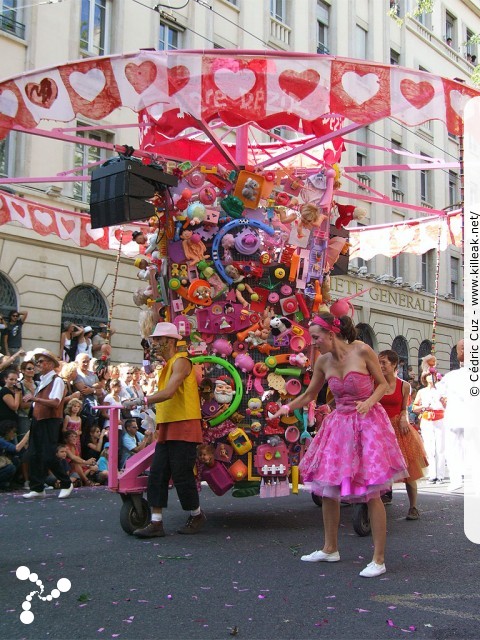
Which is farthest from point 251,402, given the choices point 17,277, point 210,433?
point 17,277

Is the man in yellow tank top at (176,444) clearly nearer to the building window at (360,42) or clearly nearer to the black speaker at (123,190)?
the black speaker at (123,190)

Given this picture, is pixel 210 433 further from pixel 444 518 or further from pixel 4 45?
pixel 4 45

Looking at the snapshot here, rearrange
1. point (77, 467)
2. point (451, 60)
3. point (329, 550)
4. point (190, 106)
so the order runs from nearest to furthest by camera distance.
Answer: point (329, 550) → point (190, 106) → point (77, 467) → point (451, 60)

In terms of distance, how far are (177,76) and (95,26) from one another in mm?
14709

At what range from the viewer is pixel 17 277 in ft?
56.0

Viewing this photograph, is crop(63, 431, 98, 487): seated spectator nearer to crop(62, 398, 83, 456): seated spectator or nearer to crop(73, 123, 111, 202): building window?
crop(62, 398, 83, 456): seated spectator

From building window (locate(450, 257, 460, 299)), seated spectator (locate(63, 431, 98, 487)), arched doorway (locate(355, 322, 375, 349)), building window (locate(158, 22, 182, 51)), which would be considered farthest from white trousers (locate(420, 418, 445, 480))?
building window (locate(450, 257, 460, 299))

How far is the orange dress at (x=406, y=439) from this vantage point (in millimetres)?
7980

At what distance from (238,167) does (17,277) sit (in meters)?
10.5

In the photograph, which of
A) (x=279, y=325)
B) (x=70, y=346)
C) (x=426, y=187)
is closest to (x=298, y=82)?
(x=279, y=325)

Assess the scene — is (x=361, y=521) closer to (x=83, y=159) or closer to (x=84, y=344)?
(x=84, y=344)

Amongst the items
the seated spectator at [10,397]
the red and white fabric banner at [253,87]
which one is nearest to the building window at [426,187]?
the seated spectator at [10,397]

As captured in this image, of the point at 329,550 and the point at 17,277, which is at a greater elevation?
the point at 17,277

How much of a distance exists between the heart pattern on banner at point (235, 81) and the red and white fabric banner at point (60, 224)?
5075mm
